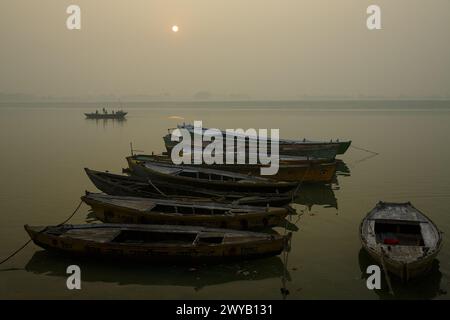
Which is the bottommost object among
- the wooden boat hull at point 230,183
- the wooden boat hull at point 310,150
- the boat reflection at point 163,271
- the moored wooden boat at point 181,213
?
the boat reflection at point 163,271

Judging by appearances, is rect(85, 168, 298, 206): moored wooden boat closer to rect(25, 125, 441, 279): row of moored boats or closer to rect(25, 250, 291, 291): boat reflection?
rect(25, 125, 441, 279): row of moored boats

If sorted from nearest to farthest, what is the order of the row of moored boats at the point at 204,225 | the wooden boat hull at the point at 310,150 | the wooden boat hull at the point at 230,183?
the row of moored boats at the point at 204,225, the wooden boat hull at the point at 230,183, the wooden boat hull at the point at 310,150

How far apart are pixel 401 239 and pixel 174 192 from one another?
1099 cm

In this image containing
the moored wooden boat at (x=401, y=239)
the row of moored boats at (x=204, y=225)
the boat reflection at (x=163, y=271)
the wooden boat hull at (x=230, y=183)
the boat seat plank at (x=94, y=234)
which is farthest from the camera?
the wooden boat hull at (x=230, y=183)

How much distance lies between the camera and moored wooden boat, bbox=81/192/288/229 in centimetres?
1488

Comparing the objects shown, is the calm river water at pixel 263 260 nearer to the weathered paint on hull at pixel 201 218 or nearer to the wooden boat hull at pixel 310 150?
the weathered paint on hull at pixel 201 218

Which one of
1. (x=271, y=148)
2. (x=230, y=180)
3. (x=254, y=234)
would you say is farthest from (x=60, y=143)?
(x=254, y=234)

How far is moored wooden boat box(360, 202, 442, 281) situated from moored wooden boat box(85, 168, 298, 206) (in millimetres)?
4485

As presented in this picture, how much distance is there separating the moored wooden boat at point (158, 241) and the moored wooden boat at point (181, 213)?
2.83 ft

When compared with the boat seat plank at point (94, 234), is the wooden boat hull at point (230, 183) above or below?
above

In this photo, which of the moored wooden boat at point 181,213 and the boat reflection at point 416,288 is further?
the moored wooden boat at point 181,213

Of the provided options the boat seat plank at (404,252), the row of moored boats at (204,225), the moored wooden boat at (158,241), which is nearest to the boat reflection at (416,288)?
the row of moored boats at (204,225)

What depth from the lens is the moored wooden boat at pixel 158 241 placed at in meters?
12.5
